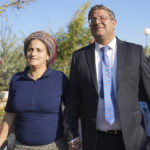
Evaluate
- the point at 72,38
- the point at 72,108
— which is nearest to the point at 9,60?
the point at 72,38

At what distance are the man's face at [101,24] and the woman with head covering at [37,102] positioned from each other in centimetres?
48

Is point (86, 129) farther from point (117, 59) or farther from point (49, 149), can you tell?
point (117, 59)

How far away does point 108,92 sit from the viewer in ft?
6.86

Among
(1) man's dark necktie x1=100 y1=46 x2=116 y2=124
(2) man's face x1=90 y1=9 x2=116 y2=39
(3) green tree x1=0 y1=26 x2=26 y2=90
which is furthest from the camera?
(3) green tree x1=0 y1=26 x2=26 y2=90

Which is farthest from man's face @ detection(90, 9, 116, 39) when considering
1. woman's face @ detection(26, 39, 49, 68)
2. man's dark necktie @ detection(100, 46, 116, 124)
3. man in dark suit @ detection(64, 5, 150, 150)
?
woman's face @ detection(26, 39, 49, 68)

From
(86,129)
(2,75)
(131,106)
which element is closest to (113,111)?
(131,106)

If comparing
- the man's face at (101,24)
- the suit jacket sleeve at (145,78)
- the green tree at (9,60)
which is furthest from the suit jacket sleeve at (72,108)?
the green tree at (9,60)

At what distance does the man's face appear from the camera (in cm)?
219

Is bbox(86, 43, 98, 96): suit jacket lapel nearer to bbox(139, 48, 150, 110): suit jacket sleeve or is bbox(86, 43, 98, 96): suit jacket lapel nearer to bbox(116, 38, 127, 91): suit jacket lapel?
bbox(116, 38, 127, 91): suit jacket lapel

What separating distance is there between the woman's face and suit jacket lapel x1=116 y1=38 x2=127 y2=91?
0.75m

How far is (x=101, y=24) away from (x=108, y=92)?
675mm

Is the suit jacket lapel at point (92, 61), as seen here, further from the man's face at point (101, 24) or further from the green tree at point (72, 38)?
the green tree at point (72, 38)

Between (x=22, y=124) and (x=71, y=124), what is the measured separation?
0.49 m

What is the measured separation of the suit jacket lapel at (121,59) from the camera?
6.87ft
